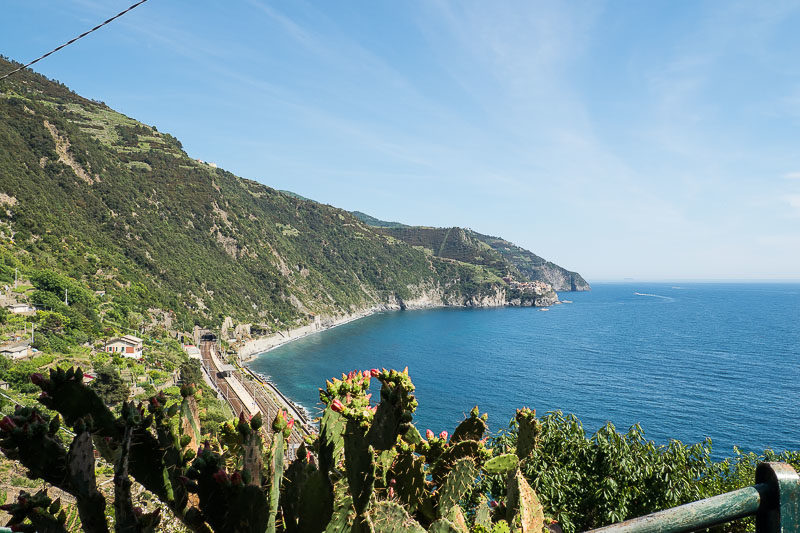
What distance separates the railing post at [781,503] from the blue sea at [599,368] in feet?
71.3

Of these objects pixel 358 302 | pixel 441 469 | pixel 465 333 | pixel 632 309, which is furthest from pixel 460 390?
pixel 632 309

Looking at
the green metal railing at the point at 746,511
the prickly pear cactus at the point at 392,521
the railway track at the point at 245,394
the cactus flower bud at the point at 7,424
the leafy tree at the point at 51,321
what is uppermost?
the cactus flower bud at the point at 7,424

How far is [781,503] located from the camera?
1210 millimetres

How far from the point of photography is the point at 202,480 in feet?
4.26

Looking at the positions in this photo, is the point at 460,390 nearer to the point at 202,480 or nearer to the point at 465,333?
the point at 465,333

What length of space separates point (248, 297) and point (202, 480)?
9738 centimetres

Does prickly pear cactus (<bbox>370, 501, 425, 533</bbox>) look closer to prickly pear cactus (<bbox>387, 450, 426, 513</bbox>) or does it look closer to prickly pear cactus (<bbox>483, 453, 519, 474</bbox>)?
prickly pear cactus (<bbox>387, 450, 426, 513</bbox>)

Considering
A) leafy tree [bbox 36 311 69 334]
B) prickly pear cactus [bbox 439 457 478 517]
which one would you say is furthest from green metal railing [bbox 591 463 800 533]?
leafy tree [bbox 36 311 69 334]

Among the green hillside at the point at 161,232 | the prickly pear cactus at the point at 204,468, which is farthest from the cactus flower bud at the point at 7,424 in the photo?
the green hillside at the point at 161,232

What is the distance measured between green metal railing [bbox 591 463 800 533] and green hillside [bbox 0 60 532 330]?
214ft

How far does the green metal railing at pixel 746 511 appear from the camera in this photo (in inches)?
46.3

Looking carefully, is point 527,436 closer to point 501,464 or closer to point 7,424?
point 501,464

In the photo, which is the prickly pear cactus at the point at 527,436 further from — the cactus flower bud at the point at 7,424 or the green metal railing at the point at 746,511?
the cactus flower bud at the point at 7,424

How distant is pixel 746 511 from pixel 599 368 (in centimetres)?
6350
